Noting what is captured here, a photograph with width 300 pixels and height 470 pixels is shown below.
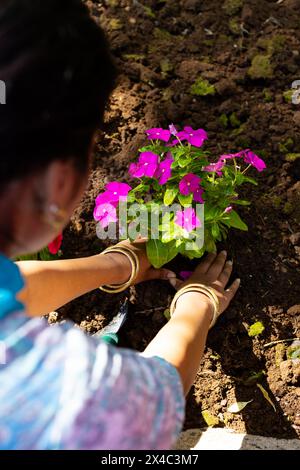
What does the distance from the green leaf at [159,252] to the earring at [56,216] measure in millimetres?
920

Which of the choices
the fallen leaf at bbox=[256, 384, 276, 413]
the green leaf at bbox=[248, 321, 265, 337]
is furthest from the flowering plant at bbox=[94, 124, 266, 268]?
the fallen leaf at bbox=[256, 384, 276, 413]

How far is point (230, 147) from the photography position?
2.45m

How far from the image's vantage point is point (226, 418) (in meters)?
2.00

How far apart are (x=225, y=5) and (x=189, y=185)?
1.51 meters

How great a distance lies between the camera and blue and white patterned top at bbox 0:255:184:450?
3.25 feet

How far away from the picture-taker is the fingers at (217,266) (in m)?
2.10

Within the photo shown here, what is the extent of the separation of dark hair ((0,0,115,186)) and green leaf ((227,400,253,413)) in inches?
53.1

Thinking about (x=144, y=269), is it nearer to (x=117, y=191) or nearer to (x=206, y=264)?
(x=206, y=264)

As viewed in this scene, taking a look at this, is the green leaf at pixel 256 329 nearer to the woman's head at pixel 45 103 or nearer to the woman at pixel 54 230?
the woman at pixel 54 230

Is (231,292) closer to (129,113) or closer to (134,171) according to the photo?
(134,171)

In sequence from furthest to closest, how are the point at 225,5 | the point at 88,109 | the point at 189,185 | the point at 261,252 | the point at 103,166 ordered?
the point at 225,5 → the point at 103,166 → the point at 261,252 → the point at 189,185 → the point at 88,109

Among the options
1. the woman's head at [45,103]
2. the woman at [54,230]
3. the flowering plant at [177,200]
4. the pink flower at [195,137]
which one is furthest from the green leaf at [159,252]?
the woman's head at [45,103]

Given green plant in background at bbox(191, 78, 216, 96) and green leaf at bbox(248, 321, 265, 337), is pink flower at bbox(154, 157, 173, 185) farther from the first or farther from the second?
green plant in background at bbox(191, 78, 216, 96)
